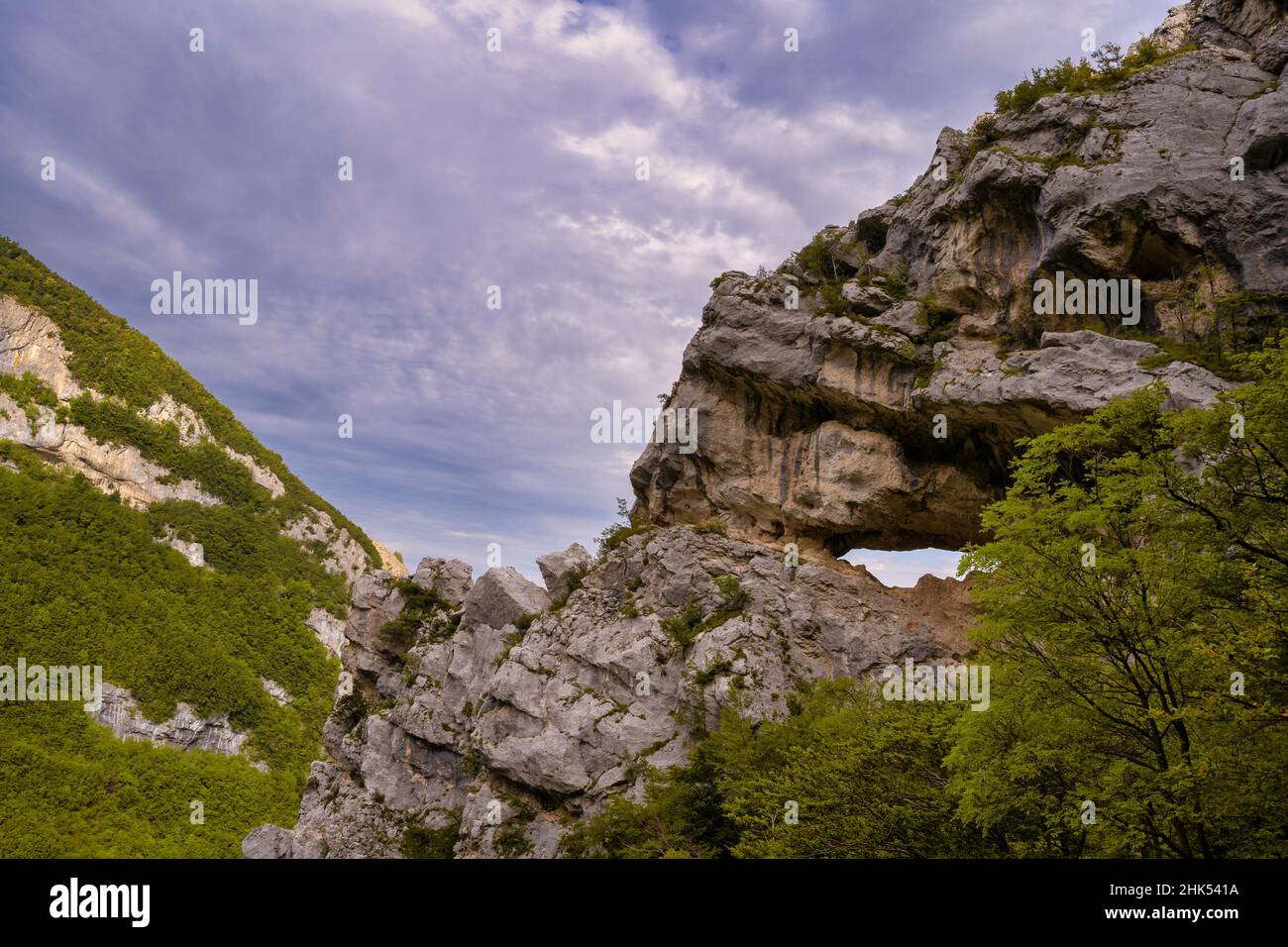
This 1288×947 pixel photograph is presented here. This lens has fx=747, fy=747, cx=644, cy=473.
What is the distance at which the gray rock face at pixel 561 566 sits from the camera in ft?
125

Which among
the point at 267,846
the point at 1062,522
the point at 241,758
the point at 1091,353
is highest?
the point at 1091,353

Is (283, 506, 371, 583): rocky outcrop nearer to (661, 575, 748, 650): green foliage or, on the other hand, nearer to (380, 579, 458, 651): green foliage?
(380, 579, 458, 651): green foliage

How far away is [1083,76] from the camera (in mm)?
30672

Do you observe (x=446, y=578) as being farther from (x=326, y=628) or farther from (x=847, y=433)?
(x=326, y=628)

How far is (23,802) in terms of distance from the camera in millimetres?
72312

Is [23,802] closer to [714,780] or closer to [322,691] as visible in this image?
[322,691]

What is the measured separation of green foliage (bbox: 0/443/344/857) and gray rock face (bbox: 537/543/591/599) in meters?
62.3

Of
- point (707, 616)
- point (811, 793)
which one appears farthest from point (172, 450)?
point (811, 793)

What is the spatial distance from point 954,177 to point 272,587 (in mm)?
126328

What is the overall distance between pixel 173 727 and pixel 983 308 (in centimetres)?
10604

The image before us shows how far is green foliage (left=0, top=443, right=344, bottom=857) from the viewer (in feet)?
251

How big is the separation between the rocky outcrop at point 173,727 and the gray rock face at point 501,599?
255 ft

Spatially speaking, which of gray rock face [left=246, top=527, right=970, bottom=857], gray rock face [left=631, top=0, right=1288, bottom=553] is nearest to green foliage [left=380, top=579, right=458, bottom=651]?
gray rock face [left=246, top=527, right=970, bottom=857]
